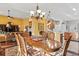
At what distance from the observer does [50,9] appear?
2209 millimetres

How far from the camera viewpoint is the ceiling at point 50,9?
2191mm

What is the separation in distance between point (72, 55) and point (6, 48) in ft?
3.48

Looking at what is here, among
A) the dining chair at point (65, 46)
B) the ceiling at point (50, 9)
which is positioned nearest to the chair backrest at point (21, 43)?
the ceiling at point (50, 9)

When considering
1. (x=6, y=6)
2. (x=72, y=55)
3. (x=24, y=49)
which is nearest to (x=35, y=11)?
(x=6, y=6)

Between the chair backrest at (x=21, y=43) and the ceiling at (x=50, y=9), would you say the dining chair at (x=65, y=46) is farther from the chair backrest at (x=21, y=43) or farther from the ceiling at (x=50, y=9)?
the chair backrest at (x=21, y=43)

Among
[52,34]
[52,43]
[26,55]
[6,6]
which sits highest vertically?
[6,6]

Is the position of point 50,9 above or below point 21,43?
above

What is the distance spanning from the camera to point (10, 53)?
222 centimetres

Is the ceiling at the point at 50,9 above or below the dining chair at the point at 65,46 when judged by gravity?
above

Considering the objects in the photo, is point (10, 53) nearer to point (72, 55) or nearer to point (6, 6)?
point (6, 6)

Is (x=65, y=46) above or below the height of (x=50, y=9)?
below

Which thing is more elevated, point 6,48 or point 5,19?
point 5,19

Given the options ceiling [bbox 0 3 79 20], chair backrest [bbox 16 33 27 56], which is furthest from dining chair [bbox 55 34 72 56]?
chair backrest [bbox 16 33 27 56]

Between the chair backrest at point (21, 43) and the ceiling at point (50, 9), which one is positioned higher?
the ceiling at point (50, 9)
